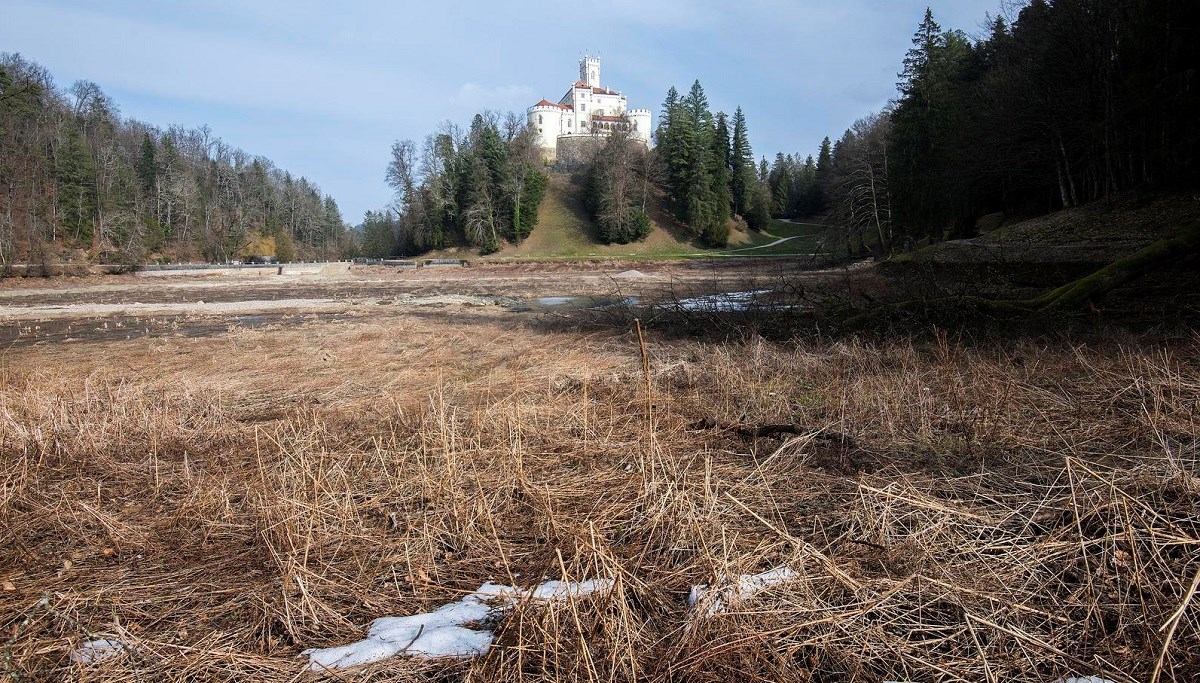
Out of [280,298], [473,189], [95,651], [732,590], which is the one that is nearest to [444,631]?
[732,590]

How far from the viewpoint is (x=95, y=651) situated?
2.69 meters

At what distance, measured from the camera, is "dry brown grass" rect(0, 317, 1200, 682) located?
2592mm

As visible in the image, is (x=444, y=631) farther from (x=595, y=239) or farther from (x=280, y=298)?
(x=595, y=239)

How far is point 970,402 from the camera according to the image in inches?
237

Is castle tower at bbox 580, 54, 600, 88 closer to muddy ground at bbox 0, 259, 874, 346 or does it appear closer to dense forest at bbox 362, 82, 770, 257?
dense forest at bbox 362, 82, 770, 257

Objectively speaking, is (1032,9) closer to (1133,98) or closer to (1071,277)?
(1133,98)

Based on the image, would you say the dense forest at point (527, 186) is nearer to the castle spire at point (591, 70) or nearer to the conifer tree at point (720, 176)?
the conifer tree at point (720, 176)

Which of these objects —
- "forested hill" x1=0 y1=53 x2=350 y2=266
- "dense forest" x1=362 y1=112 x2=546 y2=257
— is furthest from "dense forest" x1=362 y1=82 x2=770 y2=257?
"forested hill" x1=0 y1=53 x2=350 y2=266

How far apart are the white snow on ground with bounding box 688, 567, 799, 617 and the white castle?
98.0 meters

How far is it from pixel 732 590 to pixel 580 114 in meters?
109

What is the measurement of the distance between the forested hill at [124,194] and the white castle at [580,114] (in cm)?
3642

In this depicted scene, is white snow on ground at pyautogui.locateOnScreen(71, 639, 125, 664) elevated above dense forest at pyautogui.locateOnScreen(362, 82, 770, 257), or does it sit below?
below

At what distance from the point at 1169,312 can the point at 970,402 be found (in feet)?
22.3

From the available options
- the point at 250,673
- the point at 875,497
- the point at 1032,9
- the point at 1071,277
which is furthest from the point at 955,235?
the point at 250,673
